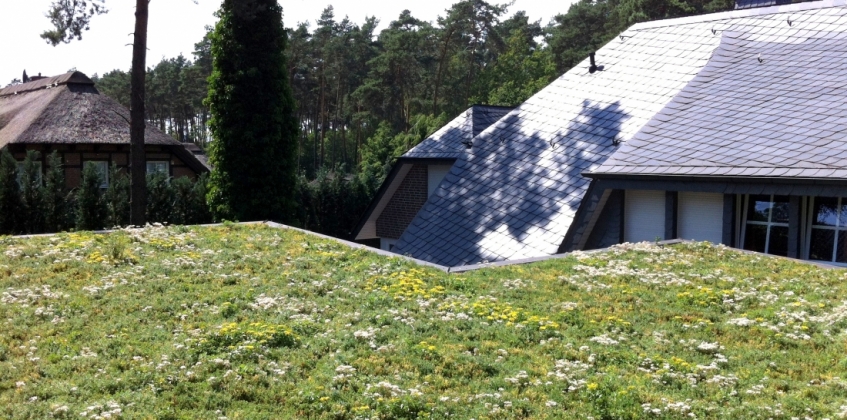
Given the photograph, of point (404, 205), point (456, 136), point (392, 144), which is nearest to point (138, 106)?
point (456, 136)

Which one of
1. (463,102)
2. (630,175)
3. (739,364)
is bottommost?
(739,364)

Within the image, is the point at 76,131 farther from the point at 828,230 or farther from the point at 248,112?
the point at 828,230

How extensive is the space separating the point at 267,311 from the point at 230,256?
3.25 m

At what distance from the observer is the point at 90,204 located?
21.5 m

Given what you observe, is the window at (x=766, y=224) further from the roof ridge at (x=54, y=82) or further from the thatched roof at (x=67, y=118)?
the roof ridge at (x=54, y=82)

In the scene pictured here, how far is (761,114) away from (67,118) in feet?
87.2

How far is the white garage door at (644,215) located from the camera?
1590cm

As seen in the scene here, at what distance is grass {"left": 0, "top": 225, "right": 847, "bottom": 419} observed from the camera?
6.47m

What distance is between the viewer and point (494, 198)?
62.1 feet

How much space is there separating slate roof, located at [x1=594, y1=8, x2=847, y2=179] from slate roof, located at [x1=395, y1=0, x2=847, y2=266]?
27 cm

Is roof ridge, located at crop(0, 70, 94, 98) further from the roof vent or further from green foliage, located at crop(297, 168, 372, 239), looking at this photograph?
the roof vent

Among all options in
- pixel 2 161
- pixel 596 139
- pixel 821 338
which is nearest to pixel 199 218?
pixel 2 161

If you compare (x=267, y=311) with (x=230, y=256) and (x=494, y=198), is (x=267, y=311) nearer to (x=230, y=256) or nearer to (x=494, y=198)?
(x=230, y=256)

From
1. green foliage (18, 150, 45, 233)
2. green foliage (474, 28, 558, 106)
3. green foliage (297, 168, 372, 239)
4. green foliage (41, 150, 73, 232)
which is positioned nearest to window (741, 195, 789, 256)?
green foliage (41, 150, 73, 232)
